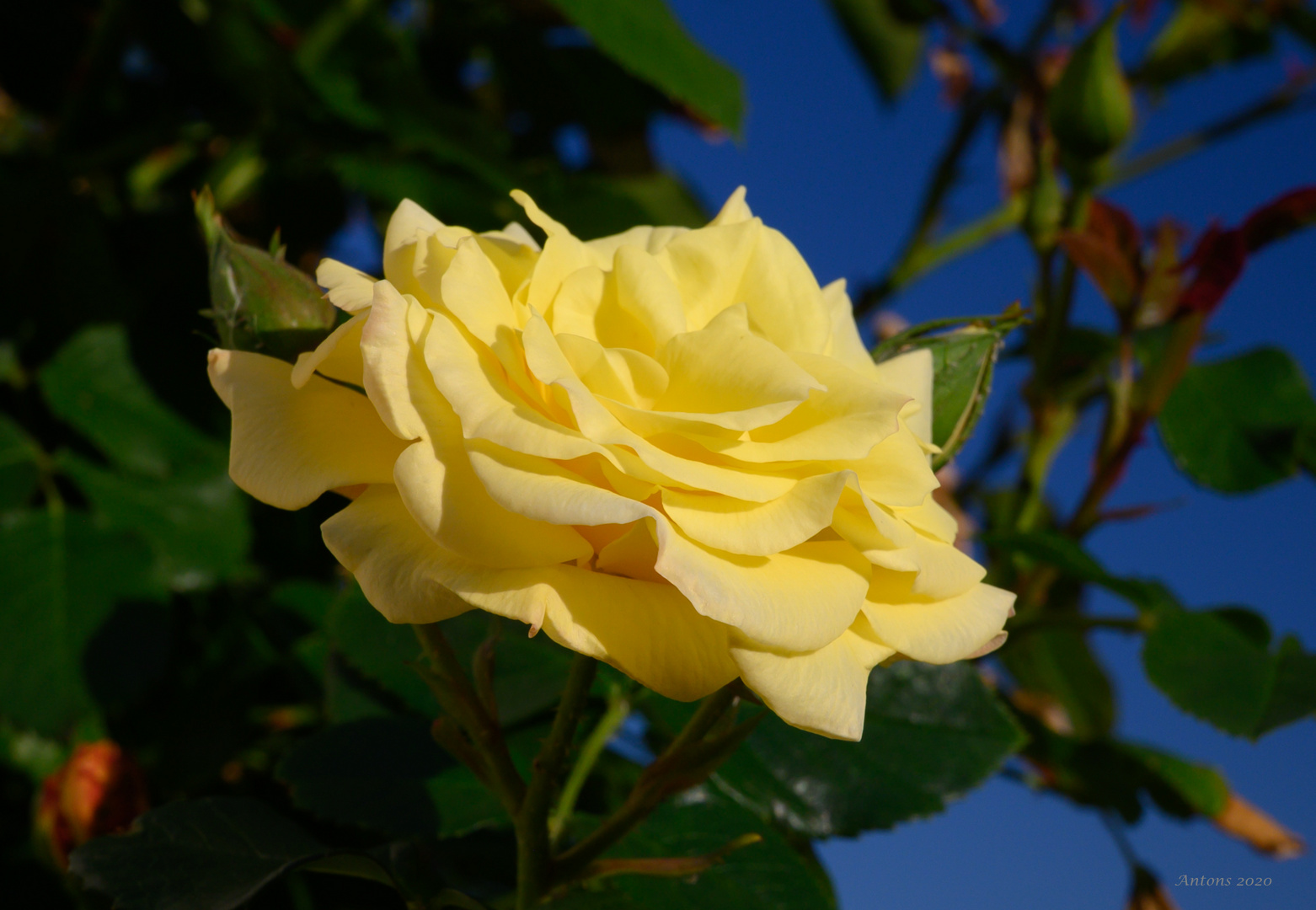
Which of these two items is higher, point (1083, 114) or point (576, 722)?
point (1083, 114)

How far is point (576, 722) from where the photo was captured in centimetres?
39

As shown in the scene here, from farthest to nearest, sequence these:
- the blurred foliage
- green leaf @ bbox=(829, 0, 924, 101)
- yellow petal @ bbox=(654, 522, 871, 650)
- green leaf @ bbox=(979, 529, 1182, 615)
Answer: green leaf @ bbox=(829, 0, 924, 101), green leaf @ bbox=(979, 529, 1182, 615), the blurred foliage, yellow petal @ bbox=(654, 522, 871, 650)

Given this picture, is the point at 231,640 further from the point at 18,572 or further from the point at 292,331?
the point at 292,331

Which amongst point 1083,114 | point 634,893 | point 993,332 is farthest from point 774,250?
point 1083,114

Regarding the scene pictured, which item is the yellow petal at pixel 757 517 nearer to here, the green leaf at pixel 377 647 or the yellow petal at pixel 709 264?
the yellow petal at pixel 709 264

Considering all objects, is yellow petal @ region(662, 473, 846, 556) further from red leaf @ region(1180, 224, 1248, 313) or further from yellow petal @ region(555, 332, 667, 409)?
red leaf @ region(1180, 224, 1248, 313)

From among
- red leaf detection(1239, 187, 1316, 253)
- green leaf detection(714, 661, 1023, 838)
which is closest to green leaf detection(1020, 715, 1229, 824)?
green leaf detection(714, 661, 1023, 838)

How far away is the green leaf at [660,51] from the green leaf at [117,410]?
1.70 feet

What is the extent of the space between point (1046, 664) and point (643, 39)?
745 millimetres

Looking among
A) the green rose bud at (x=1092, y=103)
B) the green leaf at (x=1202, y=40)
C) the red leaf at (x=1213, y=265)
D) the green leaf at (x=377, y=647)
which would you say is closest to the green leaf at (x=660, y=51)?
the green rose bud at (x=1092, y=103)

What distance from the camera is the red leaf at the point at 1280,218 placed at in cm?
72

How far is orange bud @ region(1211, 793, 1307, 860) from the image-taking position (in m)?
0.99

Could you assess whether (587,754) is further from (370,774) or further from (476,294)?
(476,294)

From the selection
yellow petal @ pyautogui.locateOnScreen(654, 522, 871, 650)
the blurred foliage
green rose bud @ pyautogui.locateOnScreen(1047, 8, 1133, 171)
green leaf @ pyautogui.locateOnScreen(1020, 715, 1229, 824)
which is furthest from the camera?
green leaf @ pyautogui.locateOnScreen(1020, 715, 1229, 824)
